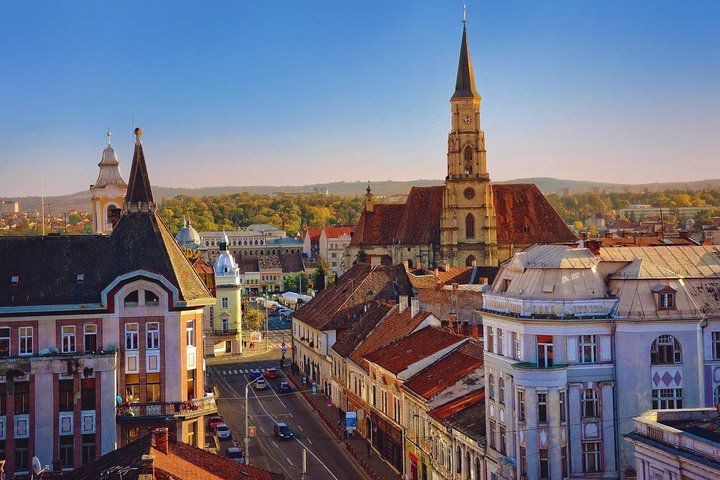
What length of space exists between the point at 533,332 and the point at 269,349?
7786 centimetres

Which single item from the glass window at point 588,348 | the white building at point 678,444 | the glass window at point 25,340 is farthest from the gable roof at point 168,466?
the glass window at point 25,340

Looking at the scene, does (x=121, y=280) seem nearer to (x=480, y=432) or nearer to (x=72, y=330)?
(x=72, y=330)

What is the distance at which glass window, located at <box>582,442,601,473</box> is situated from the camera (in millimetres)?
38625

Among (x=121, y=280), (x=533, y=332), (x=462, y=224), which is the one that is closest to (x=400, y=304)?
(x=121, y=280)

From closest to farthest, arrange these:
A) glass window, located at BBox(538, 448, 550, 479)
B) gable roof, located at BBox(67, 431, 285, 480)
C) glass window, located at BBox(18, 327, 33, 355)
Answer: gable roof, located at BBox(67, 431, 285, 480), glass window, located at BBox(538, 448, 550, 479), glass window, located at BBox(18, 327, 33, 355)

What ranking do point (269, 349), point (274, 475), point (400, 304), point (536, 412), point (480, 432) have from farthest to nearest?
point (269, 349)
point (400, 304)
point (480, 432)
point (536, 412)
point (274, 475)

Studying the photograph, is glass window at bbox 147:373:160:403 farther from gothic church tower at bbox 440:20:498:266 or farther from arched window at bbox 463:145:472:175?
arched window at bbox 463:145:472:175

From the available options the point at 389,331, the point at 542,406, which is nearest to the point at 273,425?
the point at 389,331

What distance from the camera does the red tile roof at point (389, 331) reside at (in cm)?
6353

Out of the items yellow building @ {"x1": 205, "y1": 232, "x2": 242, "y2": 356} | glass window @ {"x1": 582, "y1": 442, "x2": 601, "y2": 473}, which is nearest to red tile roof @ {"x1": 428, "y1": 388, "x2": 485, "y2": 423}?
glass window @ {"x1": 582, "y1": 442, "x2": 601, "y2": 473}

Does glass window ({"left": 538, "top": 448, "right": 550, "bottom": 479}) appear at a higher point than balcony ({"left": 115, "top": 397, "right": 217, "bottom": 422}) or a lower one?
lower

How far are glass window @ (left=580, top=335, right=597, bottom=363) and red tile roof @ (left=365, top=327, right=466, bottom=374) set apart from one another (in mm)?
15842

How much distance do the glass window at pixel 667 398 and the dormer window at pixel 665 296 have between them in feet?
11.5

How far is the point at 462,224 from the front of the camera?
13262 cm
